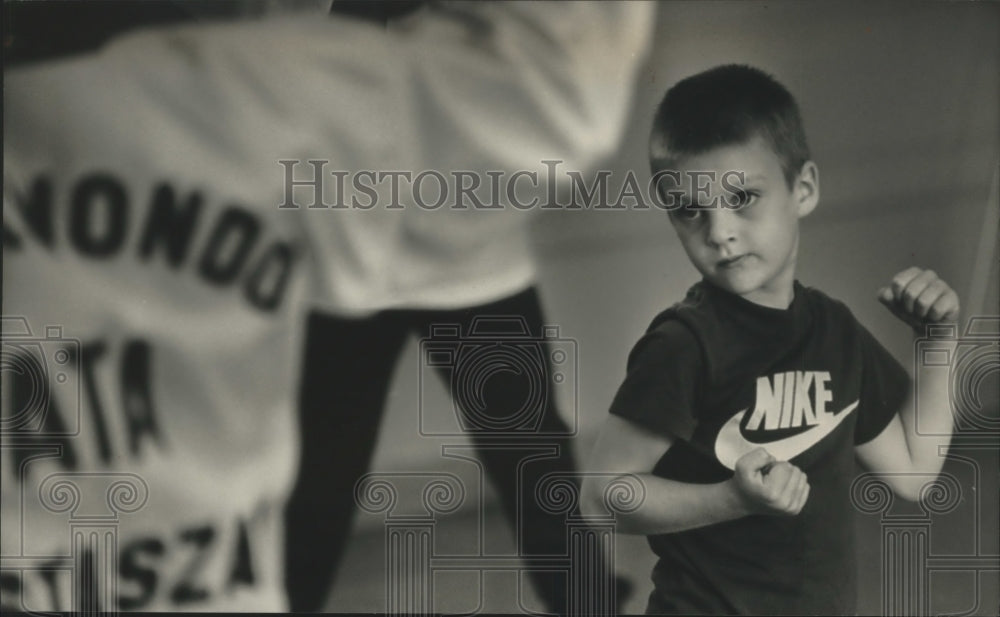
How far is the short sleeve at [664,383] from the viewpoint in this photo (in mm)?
3514

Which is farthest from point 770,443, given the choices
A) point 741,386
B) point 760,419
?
point 741,386

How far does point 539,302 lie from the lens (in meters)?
3.58

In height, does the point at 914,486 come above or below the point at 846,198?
below

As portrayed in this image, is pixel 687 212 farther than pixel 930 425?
No

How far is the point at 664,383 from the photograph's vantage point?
11.6 feet

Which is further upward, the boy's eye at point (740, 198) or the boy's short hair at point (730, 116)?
the boy's short hair at point (730, 116)

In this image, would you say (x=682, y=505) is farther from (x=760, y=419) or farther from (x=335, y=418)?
(x=335, y=418)

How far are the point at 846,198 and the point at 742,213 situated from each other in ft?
1.14

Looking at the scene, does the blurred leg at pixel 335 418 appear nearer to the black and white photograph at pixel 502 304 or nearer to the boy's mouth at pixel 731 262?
the black and white photograph at pixel 502 304

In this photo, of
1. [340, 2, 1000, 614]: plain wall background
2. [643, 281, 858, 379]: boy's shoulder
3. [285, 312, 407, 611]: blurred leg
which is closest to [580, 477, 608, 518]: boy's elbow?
[340, 2, 1000, 614]: plain wall background

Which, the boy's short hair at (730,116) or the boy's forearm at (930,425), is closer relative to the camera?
the boy's short hair at (730,116)

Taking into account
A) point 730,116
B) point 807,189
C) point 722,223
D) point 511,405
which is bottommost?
point 511,405

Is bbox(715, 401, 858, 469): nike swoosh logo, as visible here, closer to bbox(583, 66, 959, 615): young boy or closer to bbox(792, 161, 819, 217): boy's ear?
bbox(583, 66, 959, 615): young boy

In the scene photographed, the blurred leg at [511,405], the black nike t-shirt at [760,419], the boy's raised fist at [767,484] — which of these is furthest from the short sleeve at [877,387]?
the blurred leg at [511,405]
